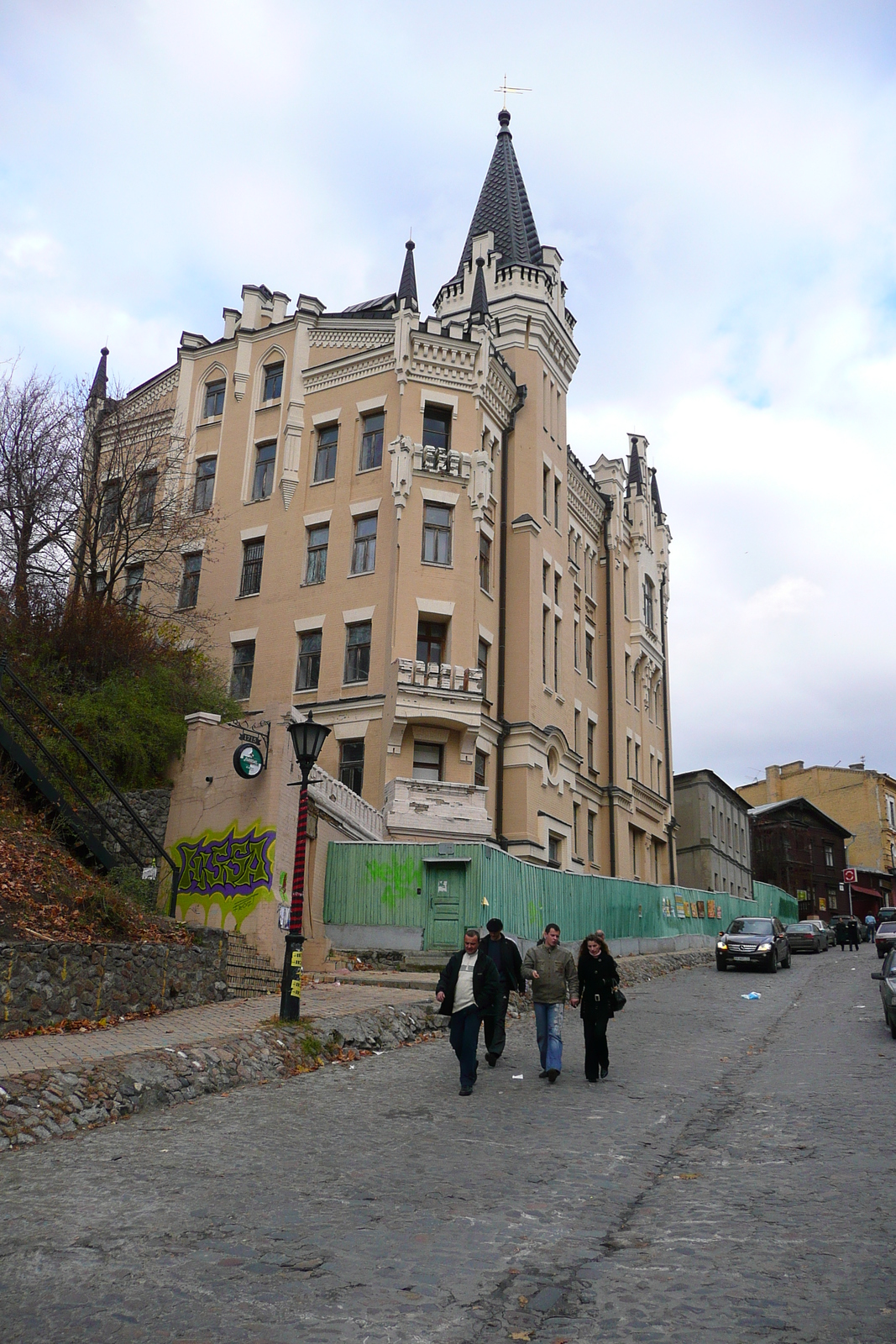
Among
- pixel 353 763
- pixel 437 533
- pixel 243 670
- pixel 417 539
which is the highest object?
pixel 437 533

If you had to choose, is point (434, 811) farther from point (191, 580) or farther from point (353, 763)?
point (191, 580)

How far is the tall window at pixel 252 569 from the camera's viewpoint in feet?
110

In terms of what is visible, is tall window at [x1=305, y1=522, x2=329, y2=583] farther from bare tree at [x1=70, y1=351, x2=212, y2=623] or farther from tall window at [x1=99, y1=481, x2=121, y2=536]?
tall window at [x1=99, y1=481, x2=121, y2=536]

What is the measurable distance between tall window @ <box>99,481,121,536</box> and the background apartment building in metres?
38.0

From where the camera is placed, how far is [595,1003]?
11891 mm

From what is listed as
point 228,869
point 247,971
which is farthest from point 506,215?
point 247,971

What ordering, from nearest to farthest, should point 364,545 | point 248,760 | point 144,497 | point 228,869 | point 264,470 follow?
point 248,760
point 228,869
point 144,497
point 364,545
point 264,470

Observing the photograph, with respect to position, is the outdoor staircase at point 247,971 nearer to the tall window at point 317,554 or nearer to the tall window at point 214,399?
the tall window at point 317,554

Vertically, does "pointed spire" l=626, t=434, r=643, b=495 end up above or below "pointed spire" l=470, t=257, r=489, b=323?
above

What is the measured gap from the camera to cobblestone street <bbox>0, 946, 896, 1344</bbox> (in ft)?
16.0

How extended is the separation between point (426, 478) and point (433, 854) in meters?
13.8

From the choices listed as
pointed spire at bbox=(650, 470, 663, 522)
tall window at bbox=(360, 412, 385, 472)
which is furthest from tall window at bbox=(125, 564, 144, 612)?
pointed spire at bbox=(650, 470, 663, 522)

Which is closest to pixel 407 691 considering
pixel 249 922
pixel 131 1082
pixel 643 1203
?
pixel 249 922

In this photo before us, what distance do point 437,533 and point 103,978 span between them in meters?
19.8
